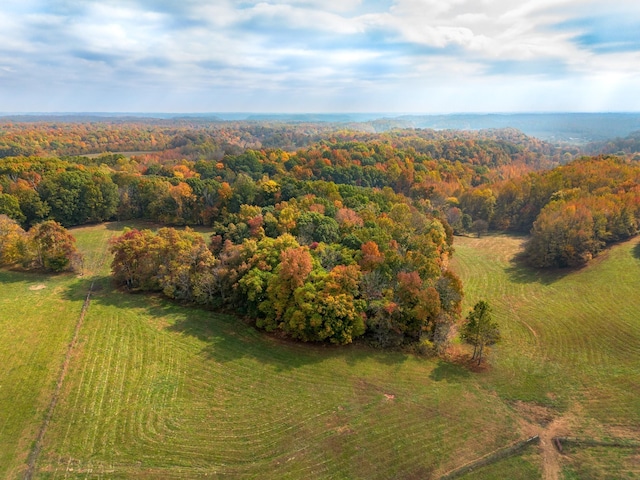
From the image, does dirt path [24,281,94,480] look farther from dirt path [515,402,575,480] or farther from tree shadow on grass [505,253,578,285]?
tree shadow on grass [505,253,578,285]

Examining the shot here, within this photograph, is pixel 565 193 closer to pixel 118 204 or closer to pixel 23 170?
pixel 118 204

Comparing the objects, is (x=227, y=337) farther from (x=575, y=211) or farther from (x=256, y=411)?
(x=575, y=211)

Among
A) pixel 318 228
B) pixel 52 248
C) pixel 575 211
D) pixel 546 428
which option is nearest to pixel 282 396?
pixel 546 428

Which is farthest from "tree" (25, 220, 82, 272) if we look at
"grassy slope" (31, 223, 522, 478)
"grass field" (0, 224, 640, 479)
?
"grassy slope" (31, 223, 522, 478)

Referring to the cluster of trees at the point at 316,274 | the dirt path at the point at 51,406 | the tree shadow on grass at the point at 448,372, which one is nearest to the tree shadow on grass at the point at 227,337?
the cluster of trees at the point at 316,274

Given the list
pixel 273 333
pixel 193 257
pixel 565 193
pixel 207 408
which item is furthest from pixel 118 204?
pixel 565 193

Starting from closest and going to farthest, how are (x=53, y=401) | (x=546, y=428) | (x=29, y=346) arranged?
1. (x=546, y=428)
2. (x=53, y=401)
3. (x=29, y=346)
